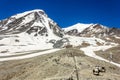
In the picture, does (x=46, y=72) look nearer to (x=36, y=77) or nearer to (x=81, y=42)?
(x=36, y=77)

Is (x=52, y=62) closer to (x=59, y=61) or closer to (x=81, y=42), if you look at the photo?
(x=59, y=61)

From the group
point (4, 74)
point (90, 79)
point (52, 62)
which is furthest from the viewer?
point (4, 74)

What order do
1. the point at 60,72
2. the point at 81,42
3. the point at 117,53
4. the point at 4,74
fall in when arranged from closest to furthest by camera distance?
the point at 60,72, the point at 4,74, the point at 117,53, the point at 81,42

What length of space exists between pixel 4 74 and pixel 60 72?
1864 cm

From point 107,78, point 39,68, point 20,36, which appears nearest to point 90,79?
point 107,78

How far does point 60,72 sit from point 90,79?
25.1 feet

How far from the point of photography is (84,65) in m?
45.7

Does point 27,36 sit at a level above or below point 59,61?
above

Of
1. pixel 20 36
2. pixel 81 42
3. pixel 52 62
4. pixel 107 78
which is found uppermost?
pixel 20 36

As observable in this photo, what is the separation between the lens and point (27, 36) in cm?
19750

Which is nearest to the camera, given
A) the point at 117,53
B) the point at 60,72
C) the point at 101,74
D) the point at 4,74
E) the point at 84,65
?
the point at 101,74

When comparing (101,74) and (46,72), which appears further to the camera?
(46,72)

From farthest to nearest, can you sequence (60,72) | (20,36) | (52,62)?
(20,36) → (52,62) → (60,72)

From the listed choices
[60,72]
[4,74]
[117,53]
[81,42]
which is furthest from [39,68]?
[81,42]
